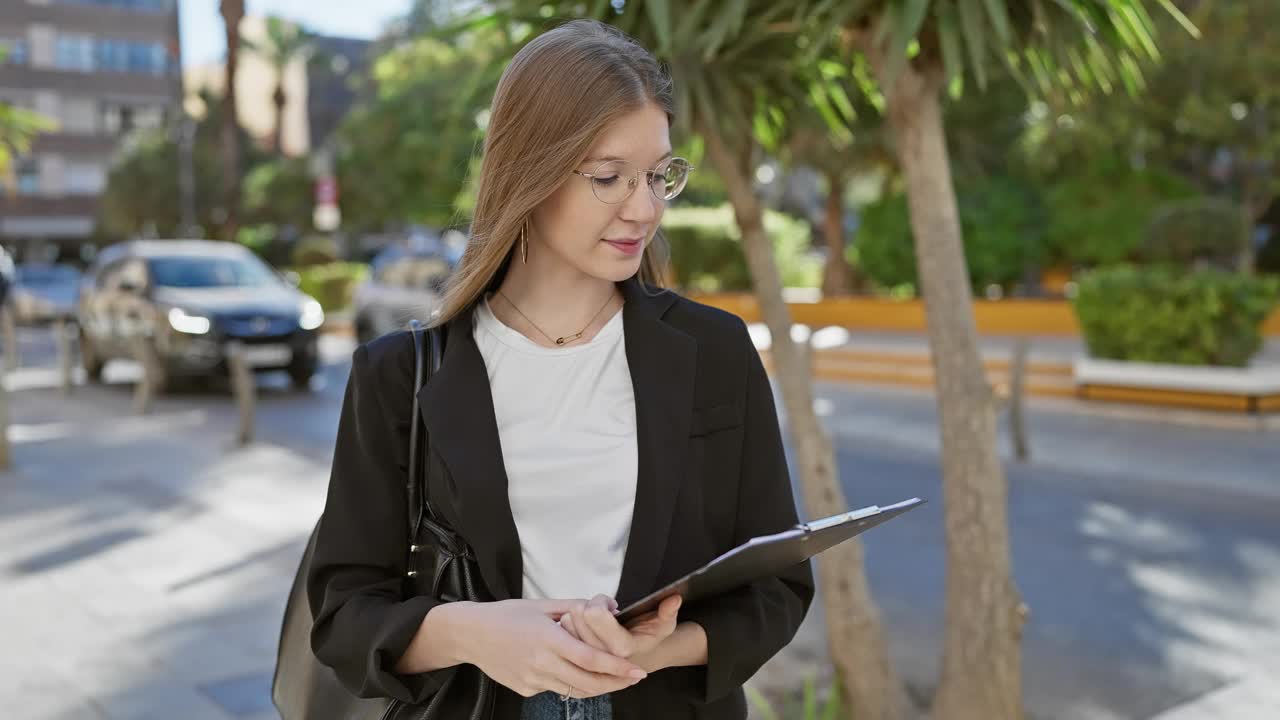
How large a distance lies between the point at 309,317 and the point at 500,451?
44.6ft

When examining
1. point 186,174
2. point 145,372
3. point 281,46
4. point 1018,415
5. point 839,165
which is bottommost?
point 1018,415

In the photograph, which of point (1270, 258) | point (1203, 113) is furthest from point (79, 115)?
point (1203, 113)

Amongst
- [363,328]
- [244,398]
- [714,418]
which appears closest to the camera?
[714,418]

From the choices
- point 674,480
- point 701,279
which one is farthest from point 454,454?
point 701,279

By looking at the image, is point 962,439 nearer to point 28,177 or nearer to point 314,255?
point 314,255

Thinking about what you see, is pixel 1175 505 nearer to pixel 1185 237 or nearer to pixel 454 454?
pixel 454 454

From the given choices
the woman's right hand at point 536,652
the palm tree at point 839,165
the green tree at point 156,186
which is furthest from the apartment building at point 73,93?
the woman's right hand at point 536,652

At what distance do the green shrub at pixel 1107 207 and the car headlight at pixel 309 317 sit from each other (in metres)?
12.9

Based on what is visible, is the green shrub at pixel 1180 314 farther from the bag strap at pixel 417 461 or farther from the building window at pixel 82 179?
the building window at pixel 82 179

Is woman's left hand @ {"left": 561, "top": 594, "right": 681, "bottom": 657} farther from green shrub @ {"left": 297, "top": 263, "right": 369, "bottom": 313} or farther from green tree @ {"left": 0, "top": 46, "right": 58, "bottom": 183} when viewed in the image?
green shrub @ {"left": 297, "top": 263, "right": 369, "bottom": 313}

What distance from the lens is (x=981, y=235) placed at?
21094mm

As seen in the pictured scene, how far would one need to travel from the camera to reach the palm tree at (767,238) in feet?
13.2

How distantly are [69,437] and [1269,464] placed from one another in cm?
1031

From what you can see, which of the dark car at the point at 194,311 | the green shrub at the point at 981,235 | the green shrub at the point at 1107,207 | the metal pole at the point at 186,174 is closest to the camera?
the dark car at the point at 194,311
